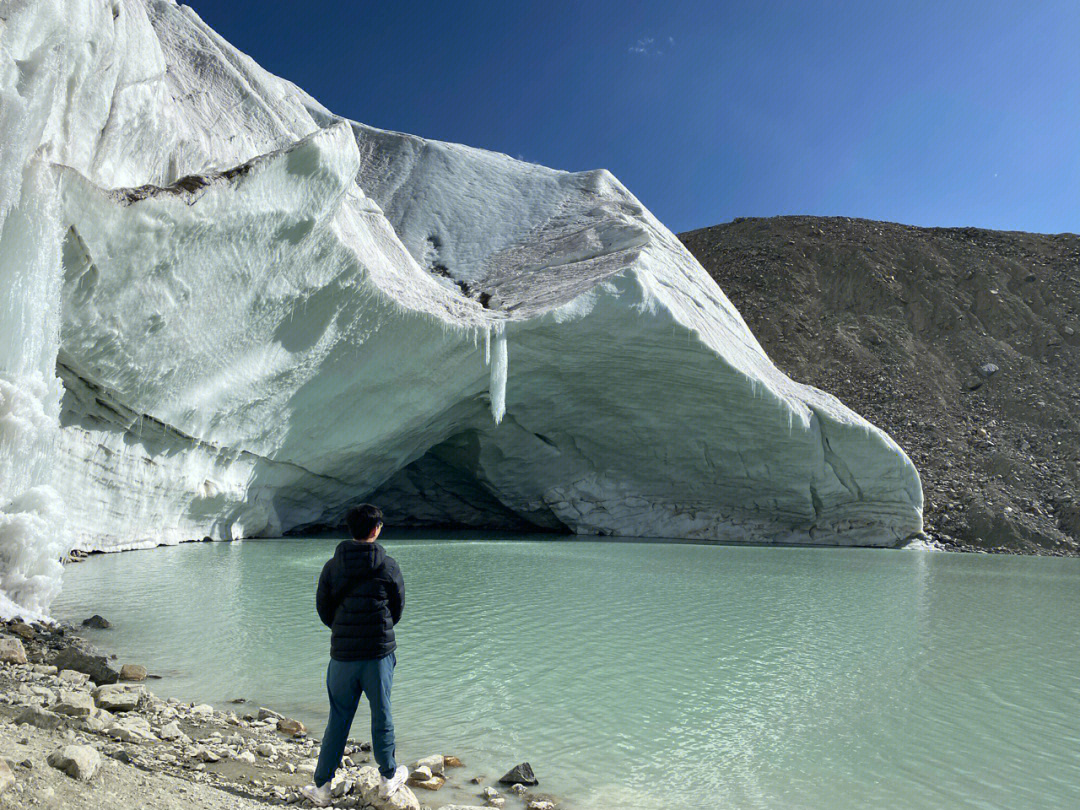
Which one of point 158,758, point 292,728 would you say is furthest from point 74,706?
point 292,728

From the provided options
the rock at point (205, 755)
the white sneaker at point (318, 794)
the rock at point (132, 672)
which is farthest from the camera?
the rock at point (132, 672)

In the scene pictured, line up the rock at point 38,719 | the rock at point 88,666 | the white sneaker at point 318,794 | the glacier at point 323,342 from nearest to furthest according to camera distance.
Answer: the white sneaker at point 318,794, the rock at point 38,719, the rock at point 88,666, the glacier at point 323,342

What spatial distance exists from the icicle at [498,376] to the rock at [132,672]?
871cm

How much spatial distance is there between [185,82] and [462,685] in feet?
33.4

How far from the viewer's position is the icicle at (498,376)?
1255 centimetres

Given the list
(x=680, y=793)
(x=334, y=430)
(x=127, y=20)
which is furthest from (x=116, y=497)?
(x=680, y=793)

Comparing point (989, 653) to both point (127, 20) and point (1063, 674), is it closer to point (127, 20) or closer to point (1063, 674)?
point (1063, 674)

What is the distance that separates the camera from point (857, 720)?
3758 mm

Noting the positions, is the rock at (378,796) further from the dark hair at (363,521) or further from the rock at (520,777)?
the dark hair at (363,521)

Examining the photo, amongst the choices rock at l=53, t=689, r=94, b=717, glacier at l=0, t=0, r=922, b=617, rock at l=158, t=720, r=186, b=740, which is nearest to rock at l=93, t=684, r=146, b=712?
rock at l=53, t=689, r=94, b=717

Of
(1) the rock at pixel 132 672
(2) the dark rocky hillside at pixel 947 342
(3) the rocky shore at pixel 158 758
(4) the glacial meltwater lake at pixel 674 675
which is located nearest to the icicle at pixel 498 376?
(4) the glacial meltwater lake at pixel 674 675

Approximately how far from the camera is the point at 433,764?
302 centimetres

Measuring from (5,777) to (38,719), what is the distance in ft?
3.24

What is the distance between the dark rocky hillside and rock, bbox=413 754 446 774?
1846cm
